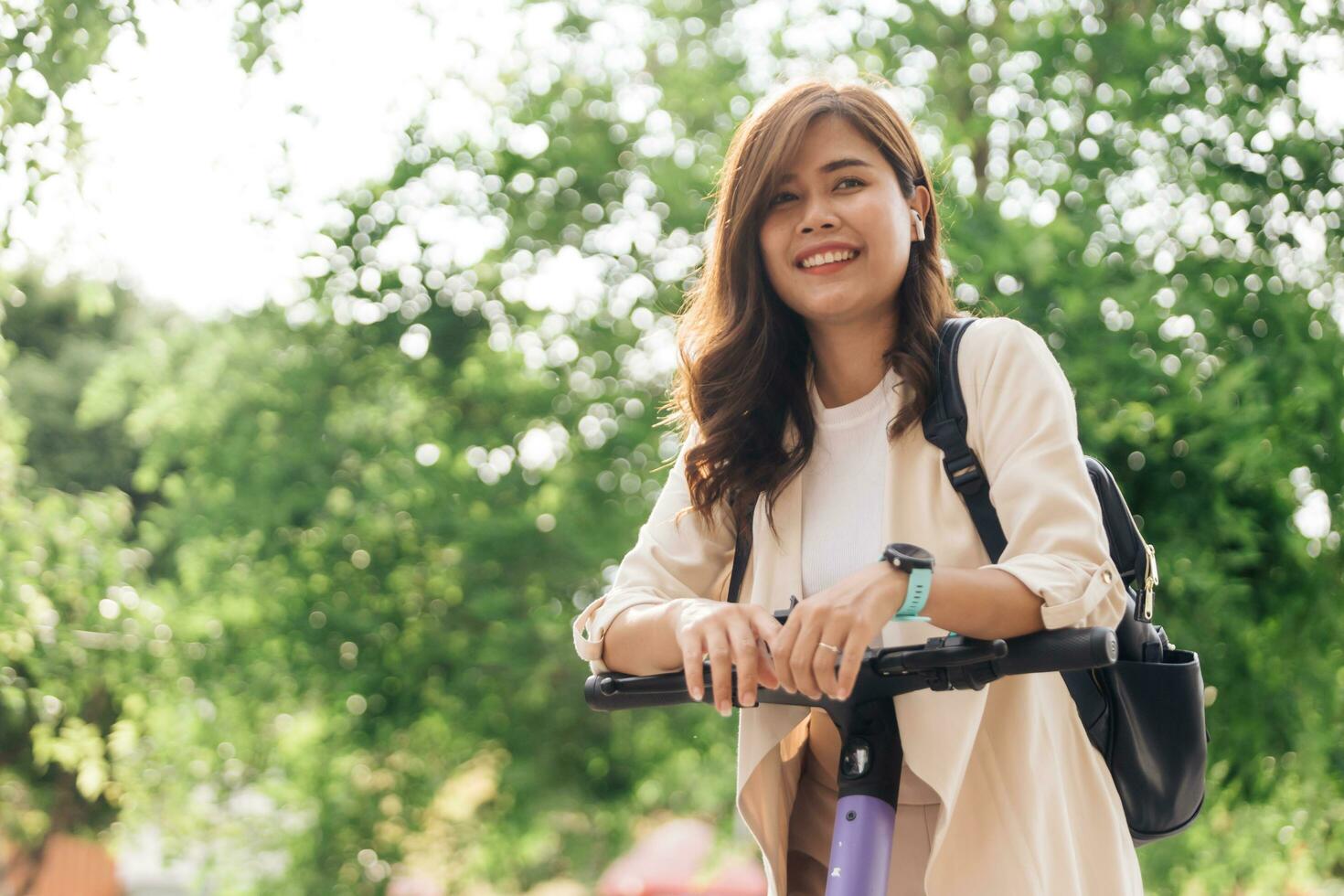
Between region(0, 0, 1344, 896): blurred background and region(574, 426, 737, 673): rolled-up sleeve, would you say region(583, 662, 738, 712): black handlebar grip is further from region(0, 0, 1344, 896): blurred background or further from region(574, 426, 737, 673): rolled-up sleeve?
region(0, 0, 1344, 896): blurred background

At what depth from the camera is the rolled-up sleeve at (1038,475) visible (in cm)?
146

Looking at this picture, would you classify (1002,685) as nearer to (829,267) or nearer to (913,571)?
(913,571)

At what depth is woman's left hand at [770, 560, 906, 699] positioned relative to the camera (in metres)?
1.37

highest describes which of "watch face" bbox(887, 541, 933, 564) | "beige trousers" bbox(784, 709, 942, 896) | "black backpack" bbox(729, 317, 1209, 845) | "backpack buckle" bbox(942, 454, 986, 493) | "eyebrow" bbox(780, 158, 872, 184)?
"eyebrow" bbox(780, 158, 872, 184)

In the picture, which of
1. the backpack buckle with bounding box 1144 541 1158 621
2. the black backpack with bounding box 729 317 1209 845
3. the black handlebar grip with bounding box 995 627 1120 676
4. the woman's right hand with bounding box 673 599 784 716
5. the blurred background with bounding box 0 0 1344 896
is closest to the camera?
the black handlebar grip with bounding box 995 627 1120 676

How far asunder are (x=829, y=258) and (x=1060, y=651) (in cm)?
62

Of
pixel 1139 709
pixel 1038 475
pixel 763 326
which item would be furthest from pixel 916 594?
pixel 763 326

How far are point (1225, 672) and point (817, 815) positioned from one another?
4775 millimetres

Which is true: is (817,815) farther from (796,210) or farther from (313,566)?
(313,566)

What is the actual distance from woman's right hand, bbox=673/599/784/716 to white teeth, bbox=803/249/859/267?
19.6 inches

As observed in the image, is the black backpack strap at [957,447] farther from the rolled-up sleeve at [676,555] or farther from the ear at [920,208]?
the rolled-up sleeve at [676,555]

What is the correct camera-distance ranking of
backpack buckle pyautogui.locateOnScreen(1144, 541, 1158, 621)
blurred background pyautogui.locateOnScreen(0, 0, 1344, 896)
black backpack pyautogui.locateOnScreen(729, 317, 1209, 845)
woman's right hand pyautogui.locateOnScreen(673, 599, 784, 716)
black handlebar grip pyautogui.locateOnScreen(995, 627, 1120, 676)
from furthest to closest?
blurred background pyautogui.locateOnScreen(0, 0, 1344, 896) < backpack buckle pyautogui.locateOnScreen(1144, 541, 1158, 621) < black backpack pyautogui.locateOnScreen(729, 317, 1209, 845) < woman's right hand pyautogui.locateOnScreen(673, 599, 784, 716) < black handlebar grip pyautogui.locateOnScreen(995, 627, 1120, 676)

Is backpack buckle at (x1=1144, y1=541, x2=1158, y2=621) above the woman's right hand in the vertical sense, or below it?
above

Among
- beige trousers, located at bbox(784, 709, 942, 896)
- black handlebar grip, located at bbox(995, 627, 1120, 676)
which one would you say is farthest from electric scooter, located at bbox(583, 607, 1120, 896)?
beige trousers, located at bbox(784, 709, 942, 896)
